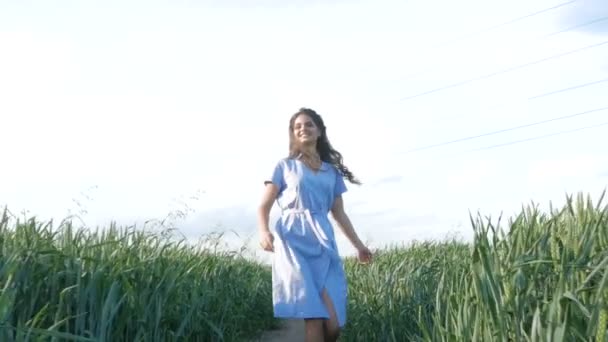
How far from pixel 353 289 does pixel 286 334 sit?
935 mm

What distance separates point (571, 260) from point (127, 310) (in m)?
2.18

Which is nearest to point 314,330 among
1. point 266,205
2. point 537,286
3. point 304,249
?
point 304,249

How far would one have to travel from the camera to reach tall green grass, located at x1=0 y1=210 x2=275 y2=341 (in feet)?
12.6

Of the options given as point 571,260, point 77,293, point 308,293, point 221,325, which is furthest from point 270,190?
point 571,260

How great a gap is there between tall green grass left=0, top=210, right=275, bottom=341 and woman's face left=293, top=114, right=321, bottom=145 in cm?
104

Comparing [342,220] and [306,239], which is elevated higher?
[342,220]

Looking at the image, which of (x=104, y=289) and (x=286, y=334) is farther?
(x=286, y=334)

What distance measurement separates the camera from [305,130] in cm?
505

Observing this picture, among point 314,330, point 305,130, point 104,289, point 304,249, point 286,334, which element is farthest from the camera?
point 286,334

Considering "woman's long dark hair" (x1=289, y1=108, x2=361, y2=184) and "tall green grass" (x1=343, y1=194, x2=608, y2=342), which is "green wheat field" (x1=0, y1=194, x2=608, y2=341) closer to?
"tall green grass" (x1=343, y1=194, x2=608, y2=342)

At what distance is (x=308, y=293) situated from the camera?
4.64m

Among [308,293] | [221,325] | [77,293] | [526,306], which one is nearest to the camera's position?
[526,306]

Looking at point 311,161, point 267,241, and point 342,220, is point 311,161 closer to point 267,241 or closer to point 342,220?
point 342,220

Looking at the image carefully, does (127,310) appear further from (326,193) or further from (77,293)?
(326,193)
